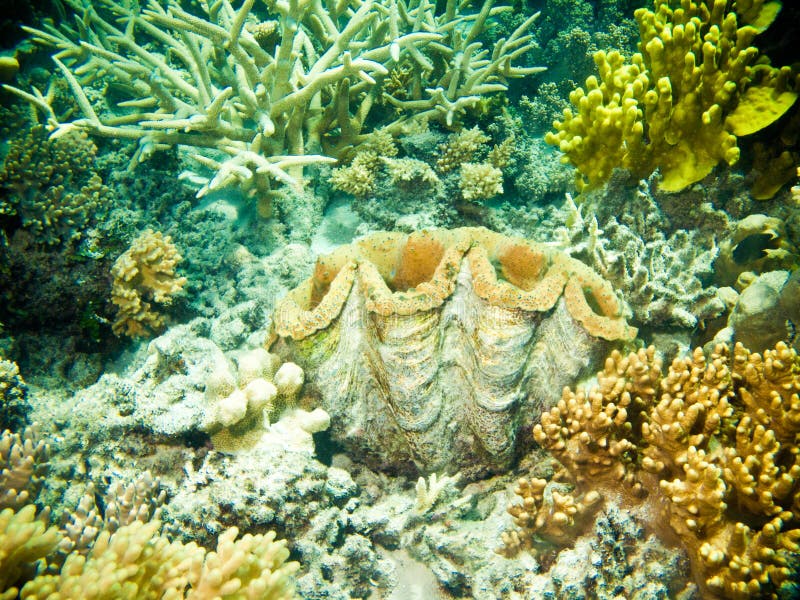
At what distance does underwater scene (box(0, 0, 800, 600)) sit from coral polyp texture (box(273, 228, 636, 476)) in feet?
0.06

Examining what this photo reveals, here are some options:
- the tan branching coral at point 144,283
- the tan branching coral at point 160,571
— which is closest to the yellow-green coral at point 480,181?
the tan branching coral at point 144,283

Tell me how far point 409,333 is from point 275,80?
8.48 ft

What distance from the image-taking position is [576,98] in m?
3.68

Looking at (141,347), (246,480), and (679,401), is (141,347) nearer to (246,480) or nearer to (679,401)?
(246,480)

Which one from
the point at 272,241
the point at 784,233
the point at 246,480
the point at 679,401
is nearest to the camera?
the point at 679,401

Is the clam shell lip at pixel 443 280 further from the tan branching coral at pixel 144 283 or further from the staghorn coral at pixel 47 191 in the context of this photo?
the staghorn coral at pixel 47 191

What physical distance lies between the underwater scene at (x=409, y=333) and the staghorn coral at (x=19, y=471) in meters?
0.02

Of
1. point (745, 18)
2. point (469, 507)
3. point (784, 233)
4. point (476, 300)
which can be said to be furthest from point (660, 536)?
point (745, 18)

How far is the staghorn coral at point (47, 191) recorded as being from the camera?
11.6 feet

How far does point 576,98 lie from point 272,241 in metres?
2.99

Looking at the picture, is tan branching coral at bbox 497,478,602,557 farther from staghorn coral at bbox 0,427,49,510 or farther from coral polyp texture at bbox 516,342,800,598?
staghorn coral at bbox 0,427,49,510

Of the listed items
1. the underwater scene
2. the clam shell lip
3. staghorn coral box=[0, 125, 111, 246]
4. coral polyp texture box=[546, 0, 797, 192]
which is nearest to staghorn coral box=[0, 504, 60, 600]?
the underwater scene

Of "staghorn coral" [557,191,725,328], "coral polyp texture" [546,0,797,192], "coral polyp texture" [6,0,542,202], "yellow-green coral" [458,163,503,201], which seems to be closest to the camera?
"staghorn coral" [557,191,725,328]

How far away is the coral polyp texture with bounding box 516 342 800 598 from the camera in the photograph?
1.90 meters
